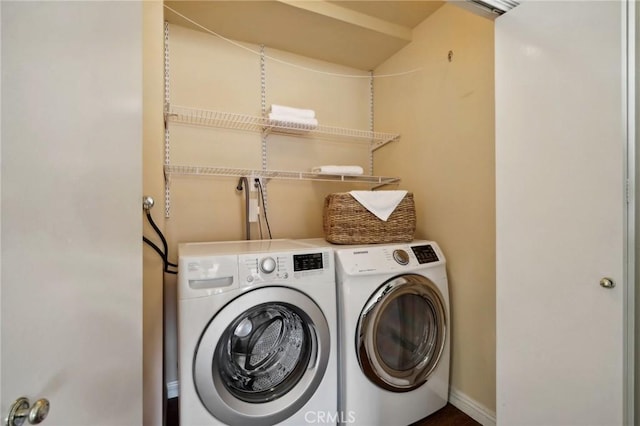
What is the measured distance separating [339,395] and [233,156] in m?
1.57

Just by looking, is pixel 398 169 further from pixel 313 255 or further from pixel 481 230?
pixel 313 255

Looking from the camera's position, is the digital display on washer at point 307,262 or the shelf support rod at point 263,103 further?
the shelf support rod at point 263,103

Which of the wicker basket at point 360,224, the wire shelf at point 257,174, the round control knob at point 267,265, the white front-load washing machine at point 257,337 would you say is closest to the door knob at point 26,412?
the white front-load washing machine at point 257,337

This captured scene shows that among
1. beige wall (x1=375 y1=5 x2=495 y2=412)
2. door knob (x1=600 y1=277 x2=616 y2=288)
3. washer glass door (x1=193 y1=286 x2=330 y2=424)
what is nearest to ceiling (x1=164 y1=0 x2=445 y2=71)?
beige wall (x1=375 y1=5 x2=495 y2=412)

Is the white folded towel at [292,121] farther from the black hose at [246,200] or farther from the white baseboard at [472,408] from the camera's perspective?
the white baseboard at [472,408]

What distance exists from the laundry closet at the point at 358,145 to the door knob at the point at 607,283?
1.93ft

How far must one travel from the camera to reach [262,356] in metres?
1.34

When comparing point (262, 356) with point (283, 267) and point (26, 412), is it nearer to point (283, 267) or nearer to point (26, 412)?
point (283, 267)

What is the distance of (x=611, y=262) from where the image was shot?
859 millimetres

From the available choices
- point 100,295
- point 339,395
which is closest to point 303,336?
point 339,395

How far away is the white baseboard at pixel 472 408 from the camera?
1464 mm

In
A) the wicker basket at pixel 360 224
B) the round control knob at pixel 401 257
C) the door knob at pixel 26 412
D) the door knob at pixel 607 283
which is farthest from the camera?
the wicker basket at pixel 360 224

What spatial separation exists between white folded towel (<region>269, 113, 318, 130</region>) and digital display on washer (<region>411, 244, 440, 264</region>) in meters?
1.01

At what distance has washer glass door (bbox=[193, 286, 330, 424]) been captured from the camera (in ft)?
3.71
